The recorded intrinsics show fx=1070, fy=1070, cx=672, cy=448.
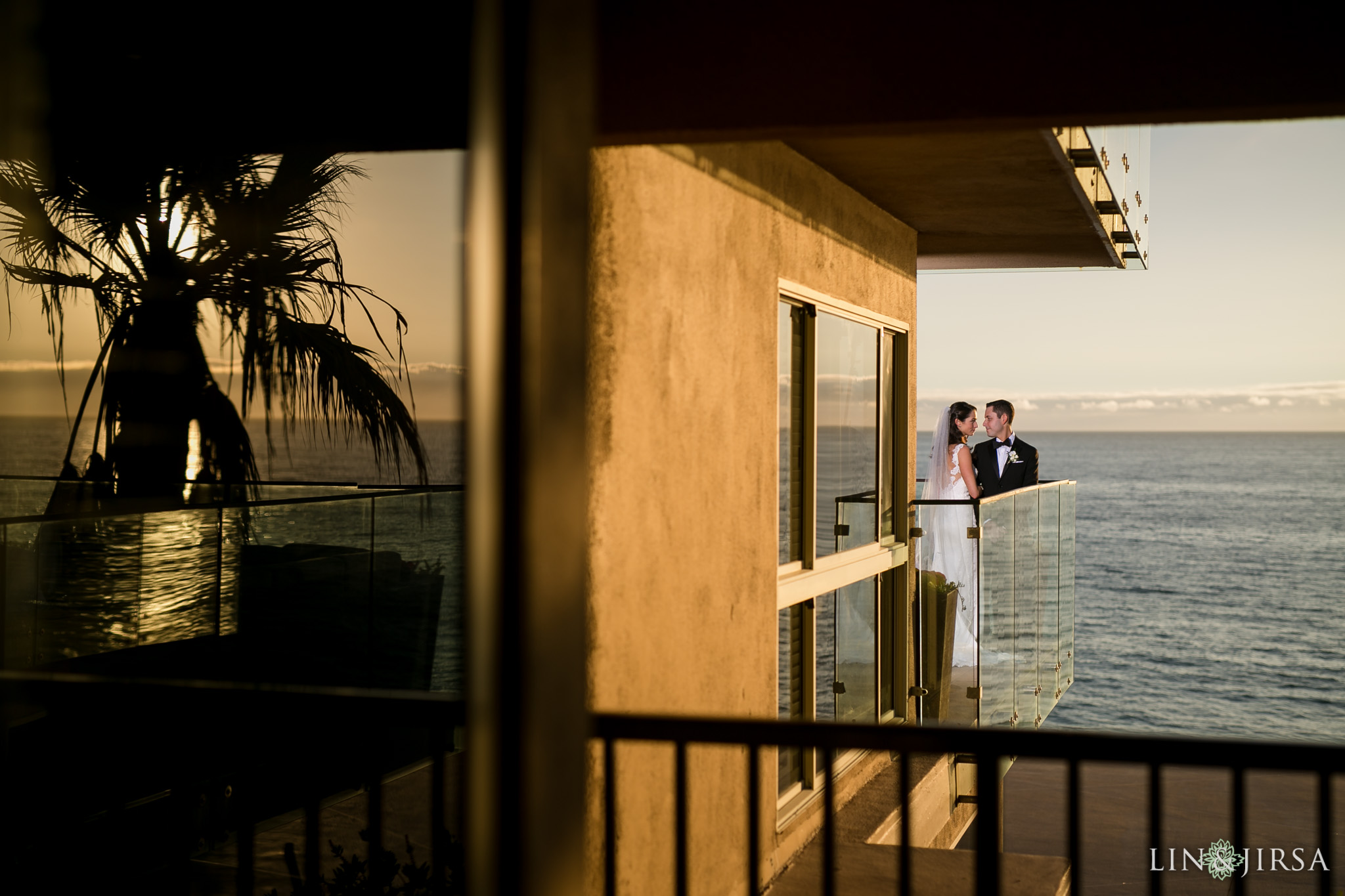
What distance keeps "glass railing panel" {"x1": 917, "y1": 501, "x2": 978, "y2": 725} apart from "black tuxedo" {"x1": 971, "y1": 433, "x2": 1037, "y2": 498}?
0.99 metres

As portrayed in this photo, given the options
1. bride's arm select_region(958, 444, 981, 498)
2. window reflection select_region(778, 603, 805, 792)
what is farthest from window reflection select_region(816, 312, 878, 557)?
bride's arm select_region(958, 444, 981, 498)

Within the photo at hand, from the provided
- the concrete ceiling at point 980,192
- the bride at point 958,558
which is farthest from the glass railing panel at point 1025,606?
the concrete ceiling at point 980,192

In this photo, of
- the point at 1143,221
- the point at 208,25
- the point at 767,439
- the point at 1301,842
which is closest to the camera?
the point at 208,25

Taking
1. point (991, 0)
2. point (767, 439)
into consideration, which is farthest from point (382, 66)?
point (767, 439)

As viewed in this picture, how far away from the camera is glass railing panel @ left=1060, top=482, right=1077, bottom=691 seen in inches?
335

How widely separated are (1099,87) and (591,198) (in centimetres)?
153

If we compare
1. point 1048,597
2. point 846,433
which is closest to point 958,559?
point 846,433

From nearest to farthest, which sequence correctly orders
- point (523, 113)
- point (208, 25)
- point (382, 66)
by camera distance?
point (523, 113) < point (382, 66) < point (208, 25)

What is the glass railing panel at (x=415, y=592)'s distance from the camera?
2.24m

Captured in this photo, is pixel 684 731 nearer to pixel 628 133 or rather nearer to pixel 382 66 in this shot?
pixel 628 133

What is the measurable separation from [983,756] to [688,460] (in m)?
1.99

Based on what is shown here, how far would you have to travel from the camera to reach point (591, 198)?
3.14 m

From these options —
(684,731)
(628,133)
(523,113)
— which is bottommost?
(684,731)

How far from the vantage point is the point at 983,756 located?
2.03 m
